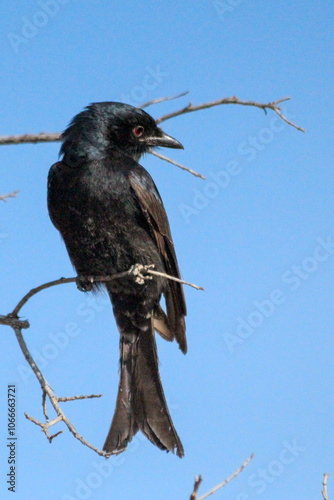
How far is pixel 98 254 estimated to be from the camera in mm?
4484

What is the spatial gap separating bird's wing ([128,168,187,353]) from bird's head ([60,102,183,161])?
332 millimetres

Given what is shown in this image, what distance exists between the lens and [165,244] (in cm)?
484

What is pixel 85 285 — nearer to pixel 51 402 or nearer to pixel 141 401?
pixel 141 401

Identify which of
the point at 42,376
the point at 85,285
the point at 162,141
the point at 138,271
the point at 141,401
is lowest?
the point at 141,401

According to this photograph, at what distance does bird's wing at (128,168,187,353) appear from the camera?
4.63 metres

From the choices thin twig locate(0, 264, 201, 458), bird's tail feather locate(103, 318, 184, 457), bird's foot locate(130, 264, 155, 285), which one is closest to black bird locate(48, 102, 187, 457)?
bird's tail feather locate(103, 318, 184, 457)

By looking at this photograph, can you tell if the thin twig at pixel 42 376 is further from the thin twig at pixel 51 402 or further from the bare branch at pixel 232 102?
the bare branch at pixel 232 102

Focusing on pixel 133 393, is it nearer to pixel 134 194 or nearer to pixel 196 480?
pixel 134 194

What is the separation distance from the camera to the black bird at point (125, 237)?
4434 mm

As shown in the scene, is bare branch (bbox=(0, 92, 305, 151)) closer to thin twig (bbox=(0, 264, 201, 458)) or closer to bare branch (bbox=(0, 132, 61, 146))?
bare branch (bbox=(0, 132, 61, 146))

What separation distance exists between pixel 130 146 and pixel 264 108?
106cm

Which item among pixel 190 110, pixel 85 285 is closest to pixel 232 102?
pixel 190 110

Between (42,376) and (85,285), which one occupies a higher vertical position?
(85,285)

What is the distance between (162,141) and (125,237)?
3.60 ft
